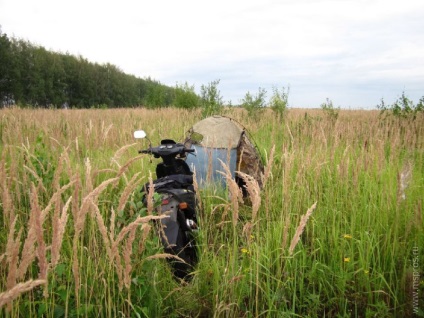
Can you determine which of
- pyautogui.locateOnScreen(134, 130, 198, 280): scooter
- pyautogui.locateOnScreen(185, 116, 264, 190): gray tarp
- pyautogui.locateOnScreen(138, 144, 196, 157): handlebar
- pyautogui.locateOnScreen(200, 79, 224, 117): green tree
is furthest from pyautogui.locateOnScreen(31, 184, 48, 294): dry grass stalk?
pyautogui.locateOnScreen(200, 79, 224, 117): green tree

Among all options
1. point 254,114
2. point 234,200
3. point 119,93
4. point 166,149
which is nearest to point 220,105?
point 254,114

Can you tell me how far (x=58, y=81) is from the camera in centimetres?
2841

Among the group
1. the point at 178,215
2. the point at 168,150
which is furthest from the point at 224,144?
the point at 178,215

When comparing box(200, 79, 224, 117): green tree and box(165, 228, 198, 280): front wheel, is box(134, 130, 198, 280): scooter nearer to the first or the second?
box(165, 228, 198, 280): front wheel

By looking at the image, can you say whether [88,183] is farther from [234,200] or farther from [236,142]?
[236,142]

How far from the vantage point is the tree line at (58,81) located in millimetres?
23062

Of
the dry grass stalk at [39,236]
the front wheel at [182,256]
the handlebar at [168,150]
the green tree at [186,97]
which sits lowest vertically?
the front wheel at [182,256]

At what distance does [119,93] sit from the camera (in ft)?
120

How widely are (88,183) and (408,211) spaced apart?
A: 264cm

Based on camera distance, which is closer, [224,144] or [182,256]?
[182,256]

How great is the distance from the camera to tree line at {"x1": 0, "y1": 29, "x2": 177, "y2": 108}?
75.7 feet

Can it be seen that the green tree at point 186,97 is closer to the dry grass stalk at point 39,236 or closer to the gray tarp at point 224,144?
the gray tarp at point 224,144

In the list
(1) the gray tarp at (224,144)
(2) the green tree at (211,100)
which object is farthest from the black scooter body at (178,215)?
(2) the green tree at (211,100)

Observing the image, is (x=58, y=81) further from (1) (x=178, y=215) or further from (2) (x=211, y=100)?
(1) (x=178, y=215)
